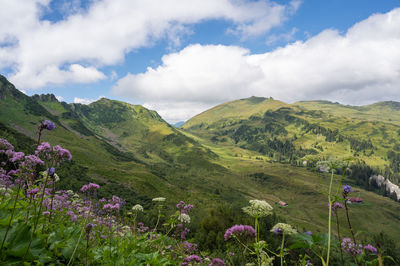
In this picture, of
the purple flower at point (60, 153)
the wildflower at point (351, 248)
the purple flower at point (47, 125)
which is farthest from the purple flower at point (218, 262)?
the purple flower at point (47, 125)

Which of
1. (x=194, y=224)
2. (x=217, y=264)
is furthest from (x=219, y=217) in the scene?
(x=217, y=264)

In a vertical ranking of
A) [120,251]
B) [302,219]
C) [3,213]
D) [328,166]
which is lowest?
[302,219]

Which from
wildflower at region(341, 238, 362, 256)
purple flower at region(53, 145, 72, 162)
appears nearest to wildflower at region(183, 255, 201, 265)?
wildflower at region(341, 238, 362, 256)

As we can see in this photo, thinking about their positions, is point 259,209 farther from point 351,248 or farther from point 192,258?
point 192,258

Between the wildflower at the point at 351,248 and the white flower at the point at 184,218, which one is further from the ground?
the wildflower at the point at 351,248

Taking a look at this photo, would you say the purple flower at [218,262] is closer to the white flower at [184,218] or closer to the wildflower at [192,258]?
the wildflower at [192,258]

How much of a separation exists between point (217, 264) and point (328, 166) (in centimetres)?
324

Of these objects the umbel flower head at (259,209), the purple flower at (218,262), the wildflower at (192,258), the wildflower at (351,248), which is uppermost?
the umbel flower head at (259,209)

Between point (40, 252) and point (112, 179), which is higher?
point (40, 252)

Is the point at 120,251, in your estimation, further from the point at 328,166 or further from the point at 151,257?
the point at 328,166

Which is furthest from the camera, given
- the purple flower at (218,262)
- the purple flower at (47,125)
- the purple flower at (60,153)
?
the purple flower at (218,262)

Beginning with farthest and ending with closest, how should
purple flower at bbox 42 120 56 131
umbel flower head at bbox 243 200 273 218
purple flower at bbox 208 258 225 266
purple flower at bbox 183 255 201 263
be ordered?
purple flower at bbox 183 255 201 263 < purple flower at bbox 208 258 225 266 < umbel flower head at bbox 243 200 273 218 < purple flower at bbox 42 120 56 131

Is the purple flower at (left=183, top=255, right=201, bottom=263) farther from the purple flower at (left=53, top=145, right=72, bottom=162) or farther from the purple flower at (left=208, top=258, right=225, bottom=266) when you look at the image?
the purple flower at (left=53, top=145, right=72, bottom=162)

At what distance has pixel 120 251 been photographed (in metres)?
5.25
